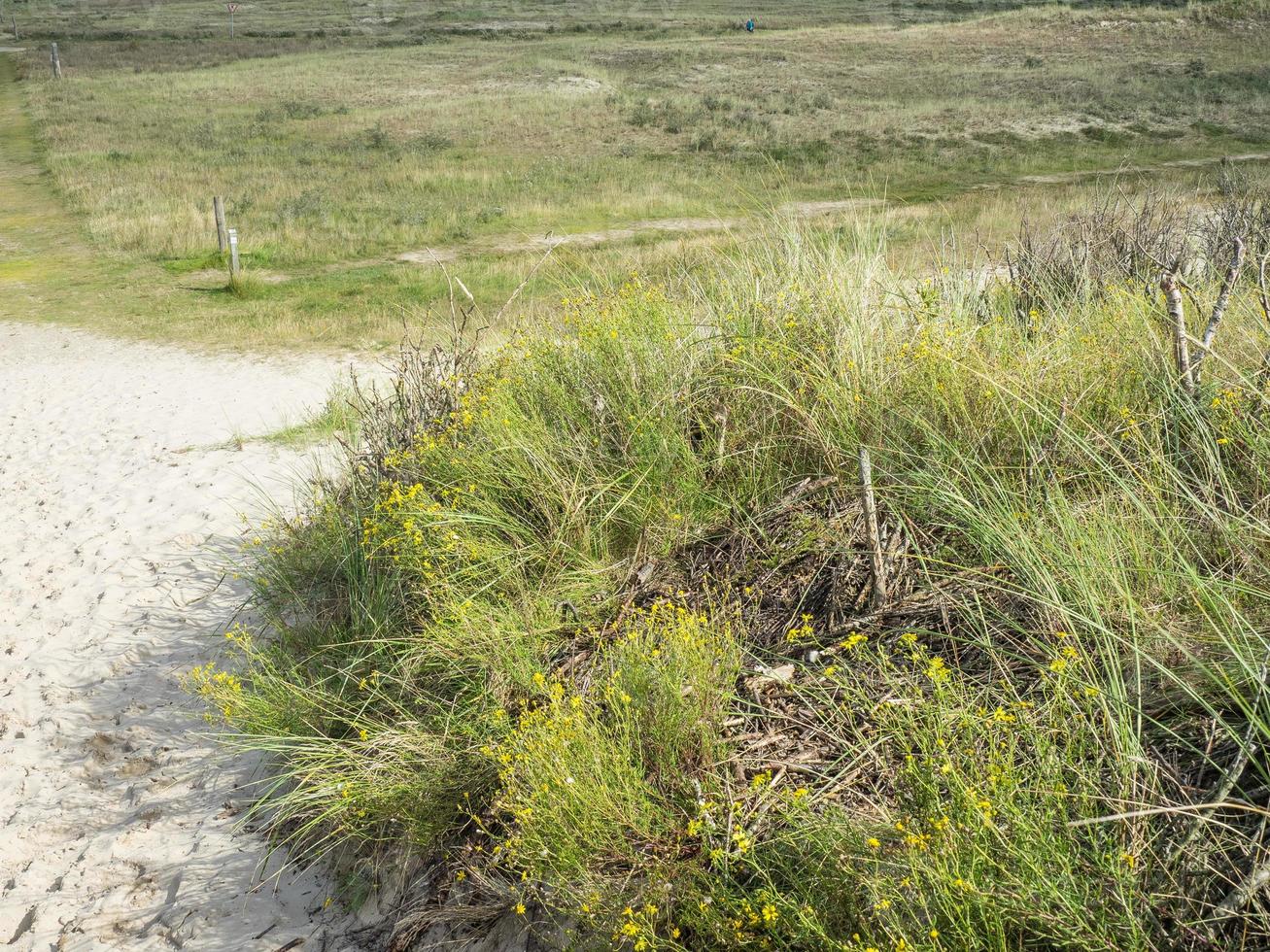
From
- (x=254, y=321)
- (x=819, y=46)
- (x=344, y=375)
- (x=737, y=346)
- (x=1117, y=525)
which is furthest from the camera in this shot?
(x=819, y=46)

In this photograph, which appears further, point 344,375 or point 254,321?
point 254,321

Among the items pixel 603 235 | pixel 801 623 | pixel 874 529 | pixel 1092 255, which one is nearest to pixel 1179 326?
pixel 874 529

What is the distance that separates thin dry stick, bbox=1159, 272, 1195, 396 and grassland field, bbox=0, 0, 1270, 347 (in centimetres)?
324

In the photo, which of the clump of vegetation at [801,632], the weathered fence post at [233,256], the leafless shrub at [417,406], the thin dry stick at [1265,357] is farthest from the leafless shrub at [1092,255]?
the weathered fence post at [233,256]

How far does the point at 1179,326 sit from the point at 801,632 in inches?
60.4

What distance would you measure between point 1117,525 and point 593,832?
1793 mm

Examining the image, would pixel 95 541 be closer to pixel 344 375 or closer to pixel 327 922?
pixel 344 375

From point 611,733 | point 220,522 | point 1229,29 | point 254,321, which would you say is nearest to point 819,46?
point 1229,29

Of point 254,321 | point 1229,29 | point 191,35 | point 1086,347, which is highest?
point 191,35

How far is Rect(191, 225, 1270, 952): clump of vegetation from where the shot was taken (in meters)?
2.18

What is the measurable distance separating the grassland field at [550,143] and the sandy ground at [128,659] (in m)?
2.60

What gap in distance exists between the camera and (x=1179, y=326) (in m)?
3.08

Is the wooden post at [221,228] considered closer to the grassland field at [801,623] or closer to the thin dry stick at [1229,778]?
the grassland field at [801,623]

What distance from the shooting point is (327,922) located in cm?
350
